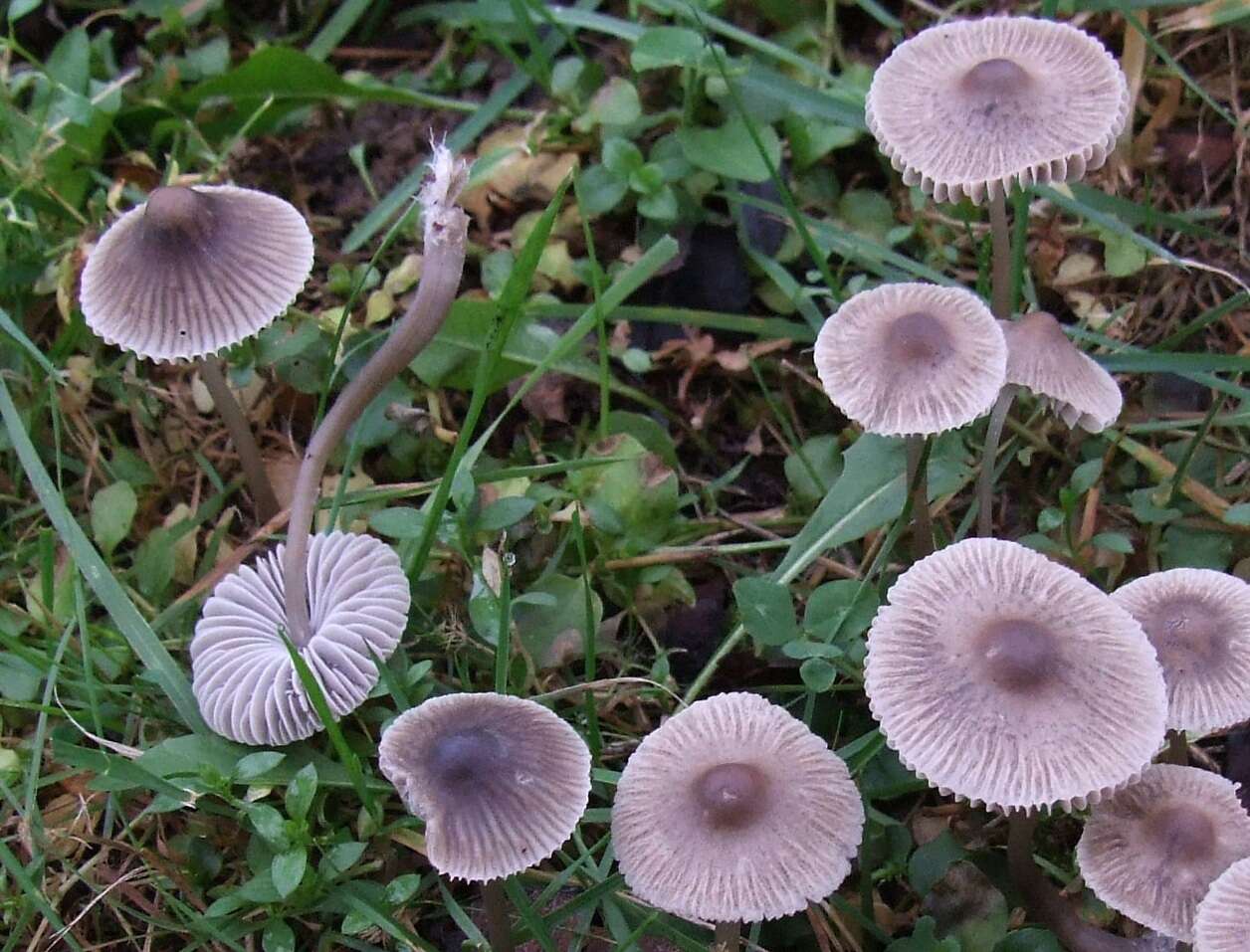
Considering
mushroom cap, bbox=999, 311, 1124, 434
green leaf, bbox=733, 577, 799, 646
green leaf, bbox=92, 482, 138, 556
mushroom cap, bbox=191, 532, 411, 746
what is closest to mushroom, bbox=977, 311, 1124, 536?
mushroom cap, bbox=999, 311, 1124, 434

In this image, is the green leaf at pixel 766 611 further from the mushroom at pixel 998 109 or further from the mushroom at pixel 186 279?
the mushroom at pixel 186 279

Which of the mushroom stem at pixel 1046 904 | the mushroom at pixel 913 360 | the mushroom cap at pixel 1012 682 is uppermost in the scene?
the mushroom at pixel 913 360

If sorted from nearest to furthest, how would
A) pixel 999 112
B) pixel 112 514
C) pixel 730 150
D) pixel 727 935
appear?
1. pixel 727 935
2. pixel 999 112
3. pixel 112 514
4. pixel 730 150

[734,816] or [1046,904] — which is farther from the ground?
[734,816]

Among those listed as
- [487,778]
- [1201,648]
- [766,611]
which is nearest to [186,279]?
[487,778]

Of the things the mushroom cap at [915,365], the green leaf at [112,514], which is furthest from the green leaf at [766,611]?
the green leaf at [112,514]

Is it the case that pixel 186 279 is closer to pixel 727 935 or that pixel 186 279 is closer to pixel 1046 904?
pixel 727 935

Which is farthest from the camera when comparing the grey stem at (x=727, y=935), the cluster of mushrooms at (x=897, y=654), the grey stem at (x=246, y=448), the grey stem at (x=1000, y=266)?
the grey stem at (x=246, y=448)
